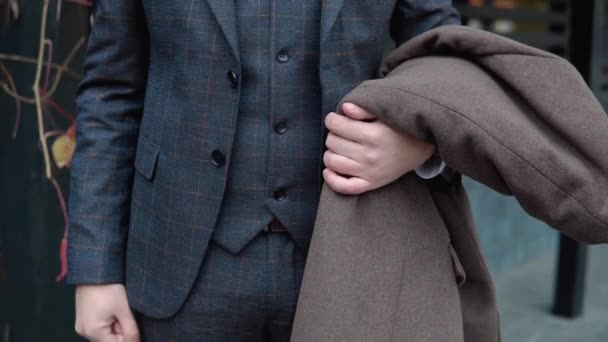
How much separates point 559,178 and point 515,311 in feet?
10.6

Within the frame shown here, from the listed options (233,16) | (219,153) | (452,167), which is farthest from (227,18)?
(452,167)

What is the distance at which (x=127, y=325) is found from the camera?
1.36m

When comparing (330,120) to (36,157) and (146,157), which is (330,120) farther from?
(36,157)

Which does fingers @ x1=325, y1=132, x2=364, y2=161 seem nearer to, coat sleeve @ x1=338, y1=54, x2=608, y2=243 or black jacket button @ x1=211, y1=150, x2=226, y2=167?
coat sleeve @ x1=338, y1=54, x2=608, y2=243

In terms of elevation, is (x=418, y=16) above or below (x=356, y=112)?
above

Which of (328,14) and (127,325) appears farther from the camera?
(127,325)

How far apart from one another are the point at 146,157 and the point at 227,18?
1.05 feet

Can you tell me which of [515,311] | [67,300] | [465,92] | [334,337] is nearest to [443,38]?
[465,92]

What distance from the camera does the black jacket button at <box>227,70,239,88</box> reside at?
1.19 metres

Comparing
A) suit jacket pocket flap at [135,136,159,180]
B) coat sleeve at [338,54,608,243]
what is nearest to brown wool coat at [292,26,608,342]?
coat sleeve at [338,54,608,243]

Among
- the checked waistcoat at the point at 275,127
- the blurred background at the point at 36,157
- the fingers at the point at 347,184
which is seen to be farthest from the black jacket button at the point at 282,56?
the blurred background at the point at 36,157

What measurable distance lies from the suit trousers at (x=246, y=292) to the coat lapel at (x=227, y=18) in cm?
34

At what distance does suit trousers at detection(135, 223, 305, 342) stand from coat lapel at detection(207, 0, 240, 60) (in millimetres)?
340

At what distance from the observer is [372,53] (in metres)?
1.30
